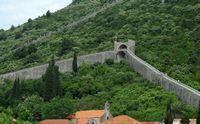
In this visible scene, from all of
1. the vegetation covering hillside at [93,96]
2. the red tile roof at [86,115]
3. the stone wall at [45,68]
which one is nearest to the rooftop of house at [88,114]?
the red tile roof at [86,115]

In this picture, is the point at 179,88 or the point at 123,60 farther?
the point at 123,60

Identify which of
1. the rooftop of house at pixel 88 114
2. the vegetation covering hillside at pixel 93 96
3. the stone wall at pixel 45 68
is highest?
the stone wall at pixel 45 68

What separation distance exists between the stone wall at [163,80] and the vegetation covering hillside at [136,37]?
2.26 metres

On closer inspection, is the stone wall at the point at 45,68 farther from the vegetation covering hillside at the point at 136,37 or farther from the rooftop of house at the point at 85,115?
the rooftop of house at the point at 85,115

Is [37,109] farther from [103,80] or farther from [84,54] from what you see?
[84,54]

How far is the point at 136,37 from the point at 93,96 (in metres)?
26.2

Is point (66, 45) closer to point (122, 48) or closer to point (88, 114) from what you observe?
point (122, 48)

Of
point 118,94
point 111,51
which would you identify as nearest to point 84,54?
point 111,51

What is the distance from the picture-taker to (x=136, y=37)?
4481 inches

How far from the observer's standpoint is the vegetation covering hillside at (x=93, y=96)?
80938mm

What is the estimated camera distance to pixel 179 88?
278 ft

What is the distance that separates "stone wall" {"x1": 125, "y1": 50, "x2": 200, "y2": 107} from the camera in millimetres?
82062

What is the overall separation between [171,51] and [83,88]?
16.5 metres

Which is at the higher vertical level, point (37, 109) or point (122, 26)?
point (122, 26)
